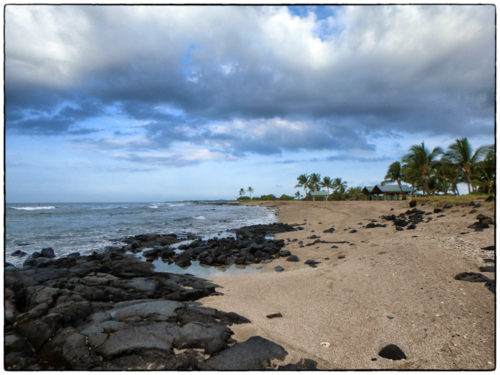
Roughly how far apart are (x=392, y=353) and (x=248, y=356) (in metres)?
2.22

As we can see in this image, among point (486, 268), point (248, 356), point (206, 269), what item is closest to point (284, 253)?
point (206, 269)

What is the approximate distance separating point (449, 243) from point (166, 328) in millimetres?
9684

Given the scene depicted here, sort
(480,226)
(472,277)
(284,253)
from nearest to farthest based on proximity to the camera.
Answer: (472,277), (480,226), (284,253)

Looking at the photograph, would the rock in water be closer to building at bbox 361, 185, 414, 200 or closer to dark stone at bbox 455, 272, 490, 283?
dark stone at bbox 455, 272, 490, 283

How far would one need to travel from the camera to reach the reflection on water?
11430mm

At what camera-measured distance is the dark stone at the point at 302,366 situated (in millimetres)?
3762

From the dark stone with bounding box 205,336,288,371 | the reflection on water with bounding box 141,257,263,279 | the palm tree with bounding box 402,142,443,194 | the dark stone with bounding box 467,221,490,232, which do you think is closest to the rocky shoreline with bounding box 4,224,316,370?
the dark stone with bounding box 205,336,288,371

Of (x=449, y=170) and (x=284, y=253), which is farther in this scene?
(x=449, y=170)

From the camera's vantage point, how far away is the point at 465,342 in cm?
426

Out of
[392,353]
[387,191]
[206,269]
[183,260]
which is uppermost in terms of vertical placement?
[387,191]

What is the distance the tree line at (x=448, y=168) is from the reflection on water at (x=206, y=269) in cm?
2319

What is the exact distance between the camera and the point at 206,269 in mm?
12227

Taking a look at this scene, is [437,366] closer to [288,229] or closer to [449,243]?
[449,243]

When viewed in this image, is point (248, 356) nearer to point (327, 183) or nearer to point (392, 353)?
point (392, 353)
